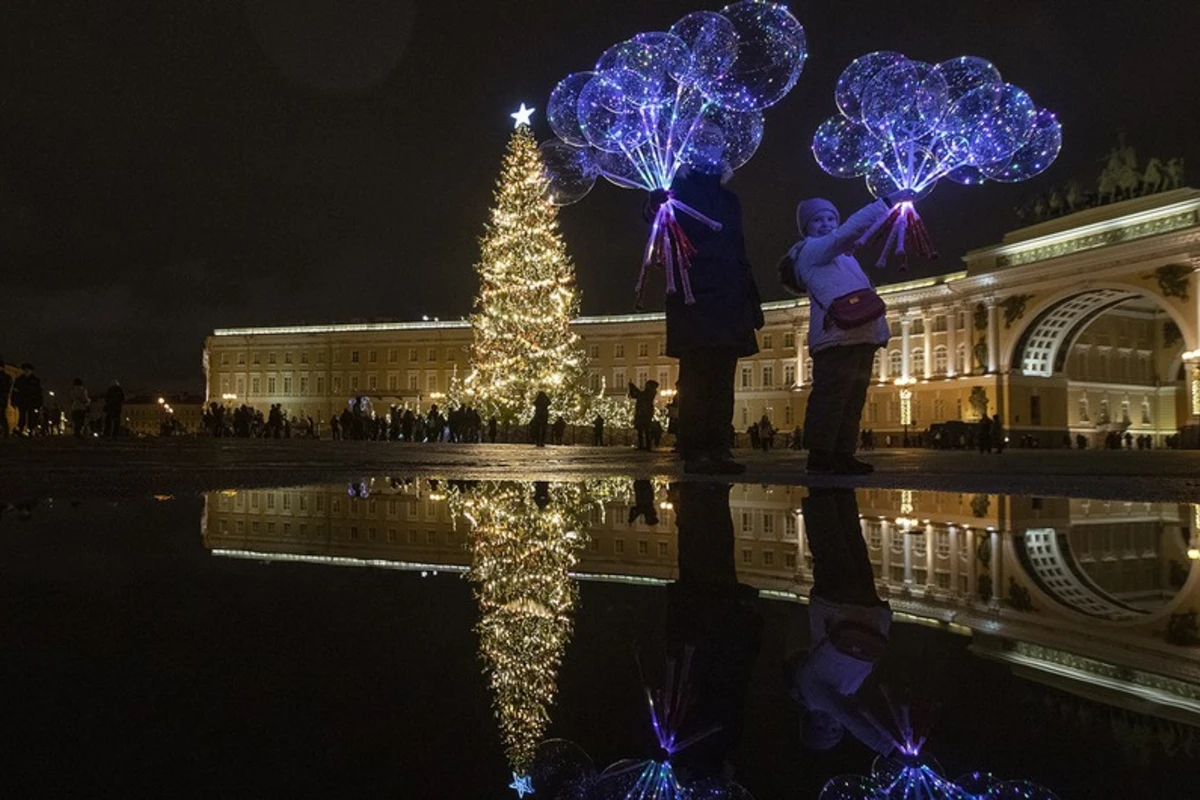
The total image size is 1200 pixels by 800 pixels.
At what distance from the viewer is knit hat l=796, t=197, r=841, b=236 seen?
5.34 m

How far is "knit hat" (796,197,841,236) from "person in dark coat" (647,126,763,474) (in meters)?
0.50

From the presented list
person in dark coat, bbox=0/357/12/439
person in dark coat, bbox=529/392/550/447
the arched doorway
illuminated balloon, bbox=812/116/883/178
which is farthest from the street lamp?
illuminated balloon, bbox=812/116/883/178

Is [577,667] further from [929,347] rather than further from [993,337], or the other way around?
[929,347]

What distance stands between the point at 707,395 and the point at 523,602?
375 centimetres

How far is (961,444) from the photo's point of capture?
3503 centimetres

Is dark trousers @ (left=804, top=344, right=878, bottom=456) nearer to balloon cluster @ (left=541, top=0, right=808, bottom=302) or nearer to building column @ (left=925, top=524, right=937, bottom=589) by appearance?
balloon cluster @ (left=541, top=0, right=808, bottom=302)

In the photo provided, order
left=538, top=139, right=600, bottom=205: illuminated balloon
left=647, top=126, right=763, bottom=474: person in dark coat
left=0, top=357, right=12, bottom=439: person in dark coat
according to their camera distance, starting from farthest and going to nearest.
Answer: left=0, top=357, right=12, bottom=439: person in dark coat < left=538, top=139, right=600, bottom=205: illuminated balloon < left=647, top=126, right=763, bottom=474: person in dark coat

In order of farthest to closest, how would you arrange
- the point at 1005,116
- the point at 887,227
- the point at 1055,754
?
1. the point at 1005,116
2. the point at 887,227
3. the point at 1055,754

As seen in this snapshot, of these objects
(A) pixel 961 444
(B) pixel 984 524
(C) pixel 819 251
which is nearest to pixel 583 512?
(B) pixel 984 524

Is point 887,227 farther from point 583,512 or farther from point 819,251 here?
point 583,512

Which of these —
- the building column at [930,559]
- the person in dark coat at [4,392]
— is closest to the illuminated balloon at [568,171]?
the building column at [930,559]

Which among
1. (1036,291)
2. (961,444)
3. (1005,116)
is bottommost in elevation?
(961,444)

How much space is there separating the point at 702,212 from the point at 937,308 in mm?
48407

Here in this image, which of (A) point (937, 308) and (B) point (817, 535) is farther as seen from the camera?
(A) point (937, 308)
